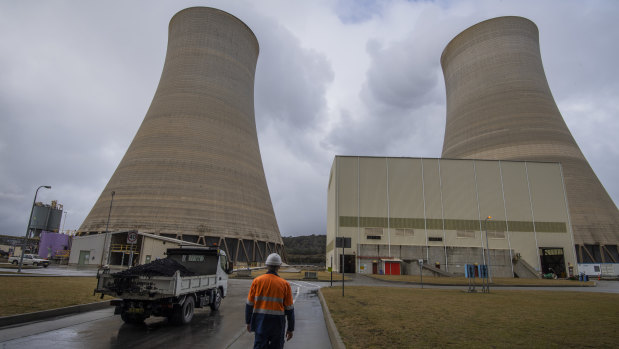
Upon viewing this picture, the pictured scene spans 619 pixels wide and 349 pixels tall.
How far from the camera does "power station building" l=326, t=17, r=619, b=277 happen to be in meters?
34.8

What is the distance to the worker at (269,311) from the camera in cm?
354

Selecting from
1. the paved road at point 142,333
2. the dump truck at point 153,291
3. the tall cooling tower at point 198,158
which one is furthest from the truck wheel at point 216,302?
the tall cooling tower at point 198,158

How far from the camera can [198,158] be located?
3159cm

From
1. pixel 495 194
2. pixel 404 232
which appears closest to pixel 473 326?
pixel 404 232

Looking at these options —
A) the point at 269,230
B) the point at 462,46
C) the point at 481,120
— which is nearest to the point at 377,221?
the point at 269,230

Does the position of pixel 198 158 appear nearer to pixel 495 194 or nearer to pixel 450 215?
pixel 450 215

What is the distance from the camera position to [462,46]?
41.7 metres

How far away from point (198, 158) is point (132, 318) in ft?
84.4

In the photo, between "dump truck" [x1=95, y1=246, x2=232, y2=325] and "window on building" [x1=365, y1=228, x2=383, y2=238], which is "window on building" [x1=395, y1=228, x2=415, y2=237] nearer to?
"window on building" [x1=365, y1=228, x2=383, y2=238]

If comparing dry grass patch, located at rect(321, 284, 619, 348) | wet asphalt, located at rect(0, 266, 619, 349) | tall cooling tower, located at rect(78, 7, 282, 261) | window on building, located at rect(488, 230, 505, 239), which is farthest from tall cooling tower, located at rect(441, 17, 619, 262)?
wet asphalt, located at rect(0, 266, 619, 349)

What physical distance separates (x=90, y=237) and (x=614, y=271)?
5335cm

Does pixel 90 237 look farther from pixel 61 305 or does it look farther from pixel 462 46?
pixel 462 46

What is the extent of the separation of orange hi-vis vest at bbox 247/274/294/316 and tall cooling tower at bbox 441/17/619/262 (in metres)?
39.9

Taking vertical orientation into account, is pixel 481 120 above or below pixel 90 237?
above
